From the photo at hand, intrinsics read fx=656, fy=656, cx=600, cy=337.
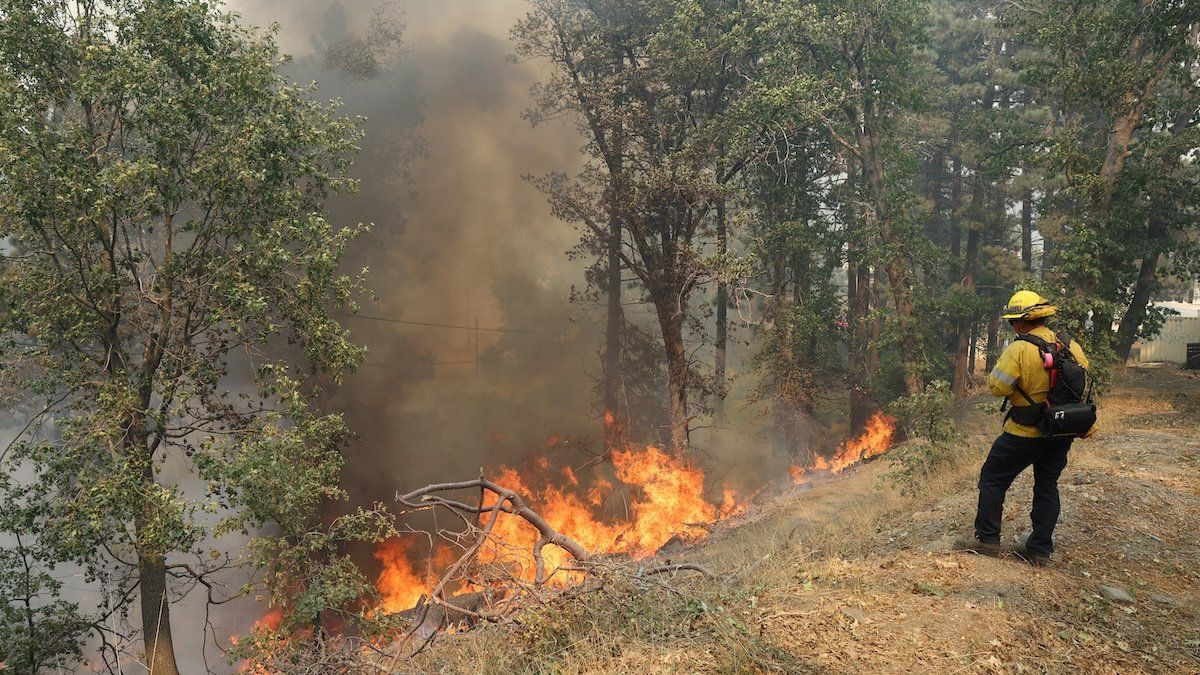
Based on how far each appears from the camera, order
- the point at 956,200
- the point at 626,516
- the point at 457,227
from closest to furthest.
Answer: the point at 626,516, the point at 457,227, the point at 956,200

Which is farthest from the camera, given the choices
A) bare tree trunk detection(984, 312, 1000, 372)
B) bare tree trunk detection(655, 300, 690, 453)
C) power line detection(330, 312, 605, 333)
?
bare tree trunk detection(984, 312, 1000, 372)

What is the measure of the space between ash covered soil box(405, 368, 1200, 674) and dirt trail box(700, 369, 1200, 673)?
1 cm

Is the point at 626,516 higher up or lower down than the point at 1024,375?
lower down

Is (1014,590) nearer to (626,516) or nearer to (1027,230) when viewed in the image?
(626,516)

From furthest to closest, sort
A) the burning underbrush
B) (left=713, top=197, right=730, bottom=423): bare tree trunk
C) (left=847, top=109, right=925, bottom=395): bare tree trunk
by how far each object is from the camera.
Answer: (left=847, top=109, right=925, bottom=395): bare tree trunk → (left=713, top=197, right=730, bottom=423): bare tree trunk → the burning underbrush

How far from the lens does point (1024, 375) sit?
539 cm

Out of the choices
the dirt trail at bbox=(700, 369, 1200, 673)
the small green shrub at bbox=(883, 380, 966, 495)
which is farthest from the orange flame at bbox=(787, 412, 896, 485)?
the dirt trail at bbox=(700, 369, 1200, 673)

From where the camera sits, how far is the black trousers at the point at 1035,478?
17.9 ft

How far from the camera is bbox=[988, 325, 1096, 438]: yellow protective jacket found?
17.6 feet

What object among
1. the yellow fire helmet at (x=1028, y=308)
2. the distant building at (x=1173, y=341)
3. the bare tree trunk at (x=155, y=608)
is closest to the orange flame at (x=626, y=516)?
the bare tree trunk at (x=155, y=608)

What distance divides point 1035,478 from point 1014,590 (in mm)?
948

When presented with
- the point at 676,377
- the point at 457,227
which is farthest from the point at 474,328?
the point at 676,377

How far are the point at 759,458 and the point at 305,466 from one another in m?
20.5

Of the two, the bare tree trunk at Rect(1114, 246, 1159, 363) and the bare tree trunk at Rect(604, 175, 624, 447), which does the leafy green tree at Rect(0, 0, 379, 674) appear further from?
the bare tree trunk at Rect(1114, 246, 1159, 363)
